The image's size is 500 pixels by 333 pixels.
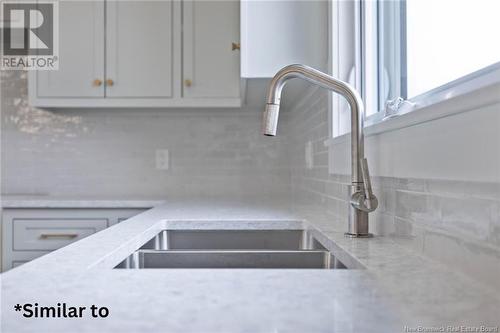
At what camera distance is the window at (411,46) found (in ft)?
2.74

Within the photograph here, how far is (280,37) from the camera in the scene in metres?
1.70

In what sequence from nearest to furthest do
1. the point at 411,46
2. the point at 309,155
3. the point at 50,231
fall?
the point at 411,46, the point at 309,155, the point at 50,231

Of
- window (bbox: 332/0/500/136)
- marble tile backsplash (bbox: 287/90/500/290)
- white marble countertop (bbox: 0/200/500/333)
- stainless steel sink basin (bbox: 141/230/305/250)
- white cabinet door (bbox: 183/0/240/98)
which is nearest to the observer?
white marble countertop (bbox: 0/200/500/333)

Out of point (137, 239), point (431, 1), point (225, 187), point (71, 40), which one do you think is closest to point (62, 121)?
point (71, 40)

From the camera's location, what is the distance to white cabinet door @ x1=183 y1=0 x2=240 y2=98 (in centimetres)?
243

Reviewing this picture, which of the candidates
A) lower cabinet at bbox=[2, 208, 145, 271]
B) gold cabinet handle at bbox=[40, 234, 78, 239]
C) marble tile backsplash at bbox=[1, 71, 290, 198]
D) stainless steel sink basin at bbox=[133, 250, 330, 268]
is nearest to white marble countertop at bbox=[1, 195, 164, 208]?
lower cabinet at bbox=[2, 208, 145, 271]

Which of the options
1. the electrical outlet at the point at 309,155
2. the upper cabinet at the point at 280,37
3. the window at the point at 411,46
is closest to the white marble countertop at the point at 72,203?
the electrical outlet at the point at 309,155

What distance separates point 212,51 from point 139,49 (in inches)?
14.4

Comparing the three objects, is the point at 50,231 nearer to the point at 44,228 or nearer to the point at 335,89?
the point at 44,228

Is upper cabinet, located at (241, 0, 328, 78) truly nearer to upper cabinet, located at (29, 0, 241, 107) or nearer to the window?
the window

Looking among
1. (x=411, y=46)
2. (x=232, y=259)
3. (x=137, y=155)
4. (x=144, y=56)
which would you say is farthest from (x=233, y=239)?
(x=137, y=155)

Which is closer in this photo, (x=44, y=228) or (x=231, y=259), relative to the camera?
(x=231, y=259)

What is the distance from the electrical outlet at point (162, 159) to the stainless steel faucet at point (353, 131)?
1.86 metres

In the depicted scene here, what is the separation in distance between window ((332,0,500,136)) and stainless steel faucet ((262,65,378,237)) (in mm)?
128
